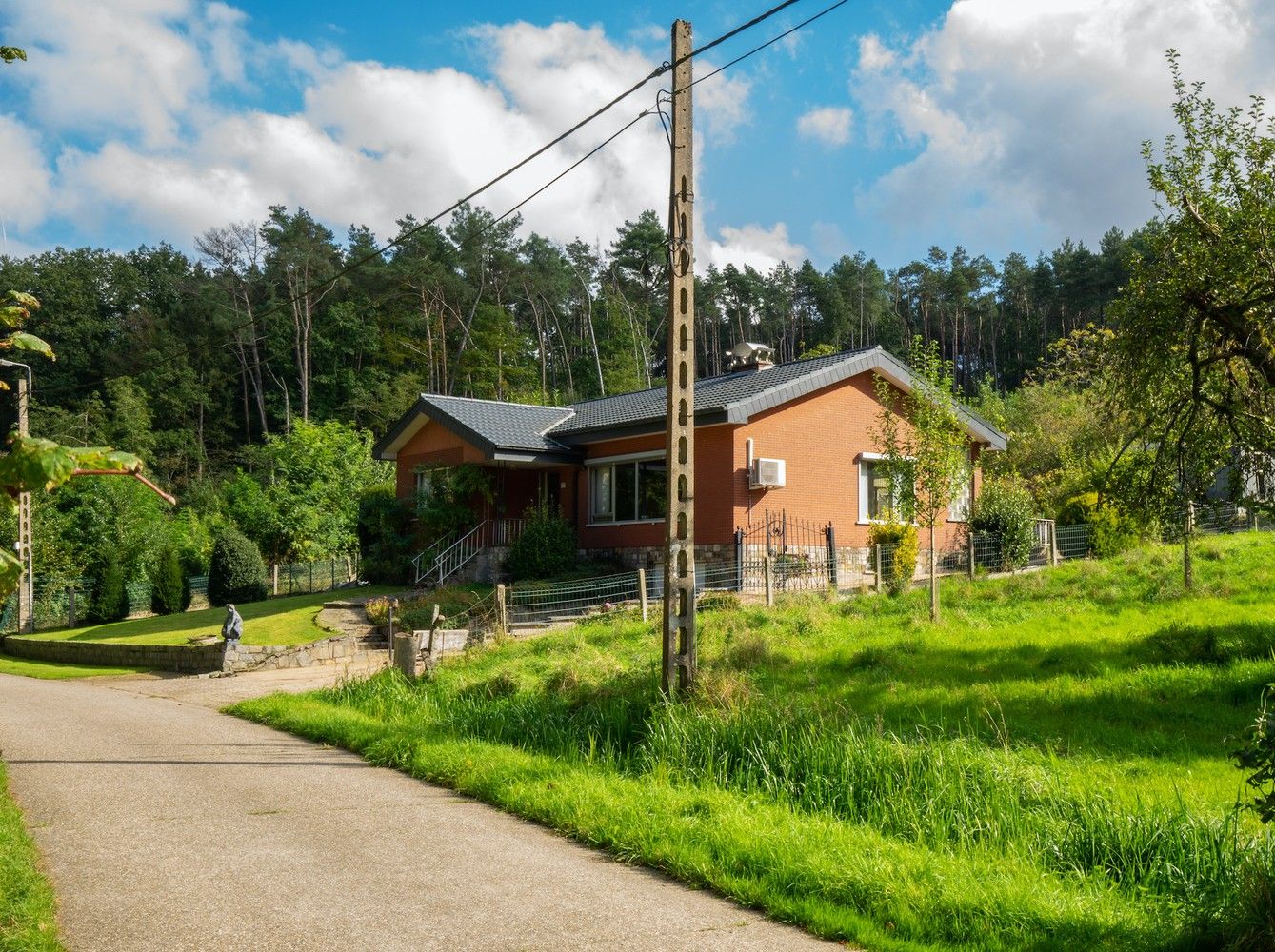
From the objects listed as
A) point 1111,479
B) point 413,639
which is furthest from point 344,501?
point 1111,479

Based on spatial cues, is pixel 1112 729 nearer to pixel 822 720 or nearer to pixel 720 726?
pixel 822 720

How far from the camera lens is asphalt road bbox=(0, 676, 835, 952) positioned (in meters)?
5.01

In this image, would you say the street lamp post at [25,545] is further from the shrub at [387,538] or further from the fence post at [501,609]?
the fence post at [501,609]

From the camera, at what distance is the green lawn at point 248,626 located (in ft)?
69.4

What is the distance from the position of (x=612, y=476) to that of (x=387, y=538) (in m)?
7.56

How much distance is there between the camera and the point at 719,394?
2309 cm

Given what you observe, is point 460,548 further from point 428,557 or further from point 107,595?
point 107,595

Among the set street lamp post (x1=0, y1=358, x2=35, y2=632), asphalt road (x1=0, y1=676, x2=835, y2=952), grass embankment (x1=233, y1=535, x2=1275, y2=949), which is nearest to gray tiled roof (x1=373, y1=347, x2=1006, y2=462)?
grass embankment (x1=233, y1=535, x2=1275, y2=949)

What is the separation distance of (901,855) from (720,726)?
9.17ft

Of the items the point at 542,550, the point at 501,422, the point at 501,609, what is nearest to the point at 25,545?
the point at 501,422

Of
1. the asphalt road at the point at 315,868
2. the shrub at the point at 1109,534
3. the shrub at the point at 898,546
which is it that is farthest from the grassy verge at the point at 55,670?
the shrub at the point at 1109,534

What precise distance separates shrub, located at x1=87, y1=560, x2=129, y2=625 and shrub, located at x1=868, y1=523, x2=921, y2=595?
21.9m

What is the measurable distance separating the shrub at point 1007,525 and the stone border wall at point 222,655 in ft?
42.9

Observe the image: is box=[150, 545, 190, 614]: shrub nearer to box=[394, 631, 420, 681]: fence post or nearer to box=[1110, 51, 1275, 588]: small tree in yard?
box=[394, 631, 420, 681]: fence post
